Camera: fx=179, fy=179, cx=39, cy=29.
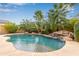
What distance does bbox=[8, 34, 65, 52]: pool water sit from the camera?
2400 mm

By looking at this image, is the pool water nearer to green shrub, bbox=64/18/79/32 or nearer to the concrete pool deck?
the concrete pool deck

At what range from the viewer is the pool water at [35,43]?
2.40m

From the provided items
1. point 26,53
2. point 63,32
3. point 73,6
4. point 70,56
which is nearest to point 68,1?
point 73,6

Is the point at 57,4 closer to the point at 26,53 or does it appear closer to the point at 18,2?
the point at 18,2

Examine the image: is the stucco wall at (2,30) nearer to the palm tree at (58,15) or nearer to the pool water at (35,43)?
the pool water at (35,43)

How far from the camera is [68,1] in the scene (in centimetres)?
242

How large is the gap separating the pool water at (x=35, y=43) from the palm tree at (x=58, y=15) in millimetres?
181

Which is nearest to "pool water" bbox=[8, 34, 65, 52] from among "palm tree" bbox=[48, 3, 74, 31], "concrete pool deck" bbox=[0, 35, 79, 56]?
"concrete pool deck" bbox=[0, 35, 79, 56]

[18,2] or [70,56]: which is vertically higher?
[18,2]

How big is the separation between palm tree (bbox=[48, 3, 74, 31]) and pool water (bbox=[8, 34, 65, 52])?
18 centimetres

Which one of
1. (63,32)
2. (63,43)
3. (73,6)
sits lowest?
(63,43)

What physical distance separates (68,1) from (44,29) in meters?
0.50

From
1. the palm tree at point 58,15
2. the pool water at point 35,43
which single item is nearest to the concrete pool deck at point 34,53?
the pool water at point 35,43

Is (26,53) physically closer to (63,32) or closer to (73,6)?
(63,32)
